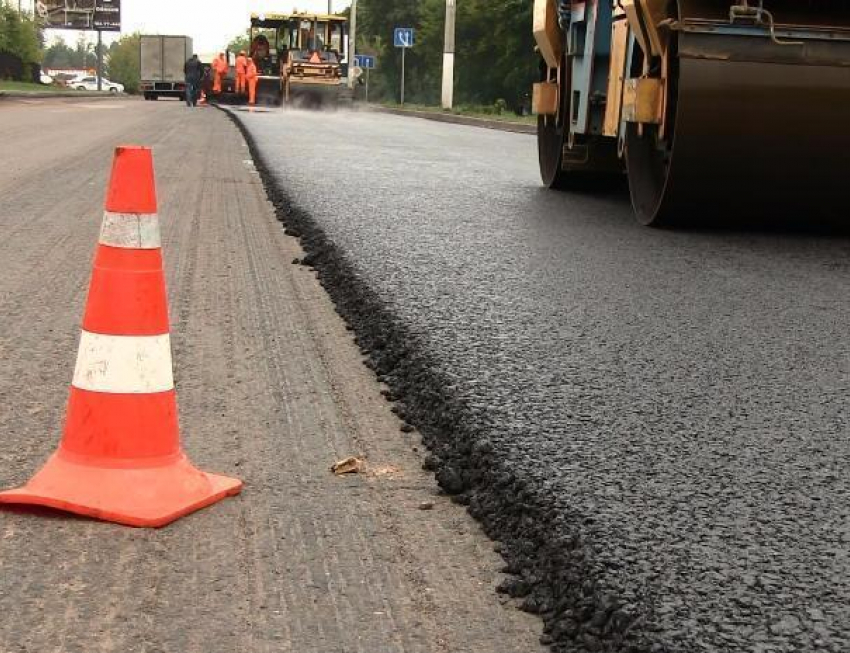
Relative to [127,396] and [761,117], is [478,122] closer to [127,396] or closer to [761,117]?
[761,117]

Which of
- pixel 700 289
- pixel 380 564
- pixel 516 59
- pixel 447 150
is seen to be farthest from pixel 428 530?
pixel 516 59

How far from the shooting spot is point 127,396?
302 cm

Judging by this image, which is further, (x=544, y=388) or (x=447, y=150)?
(x=447, y=150)

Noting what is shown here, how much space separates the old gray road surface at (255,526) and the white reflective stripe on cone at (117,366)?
28cm

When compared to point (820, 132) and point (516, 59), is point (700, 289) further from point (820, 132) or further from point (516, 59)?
point (516, 59)

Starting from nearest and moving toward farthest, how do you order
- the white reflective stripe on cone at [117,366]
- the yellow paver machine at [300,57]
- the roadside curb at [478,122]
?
the white reflective stripe on cone at [117,366] < the roadside curb at [478,122] < the yellow paver machine at [300,57]

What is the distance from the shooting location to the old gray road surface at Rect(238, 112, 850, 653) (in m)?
2.38

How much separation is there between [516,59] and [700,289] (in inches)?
2194

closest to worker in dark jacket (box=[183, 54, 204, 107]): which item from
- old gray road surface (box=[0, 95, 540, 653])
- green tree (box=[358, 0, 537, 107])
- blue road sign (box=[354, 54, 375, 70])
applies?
green tree (box=[358, 0, 537, 107])

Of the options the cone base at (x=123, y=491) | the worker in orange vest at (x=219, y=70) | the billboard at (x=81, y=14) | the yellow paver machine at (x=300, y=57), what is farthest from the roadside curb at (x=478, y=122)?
the billboard at (x=81, y=14)

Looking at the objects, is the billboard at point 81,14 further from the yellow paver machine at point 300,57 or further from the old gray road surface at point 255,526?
the old gray road surface at point 255,526

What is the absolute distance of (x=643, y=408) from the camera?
3641 mm

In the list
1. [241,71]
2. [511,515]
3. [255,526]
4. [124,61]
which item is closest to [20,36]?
[241,71]

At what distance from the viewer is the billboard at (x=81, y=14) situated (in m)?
84.4
